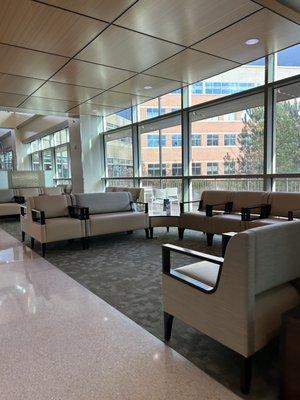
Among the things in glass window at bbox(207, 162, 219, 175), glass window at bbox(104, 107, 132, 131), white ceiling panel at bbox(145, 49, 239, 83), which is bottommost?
glass window at bbox(207, 162, 219, 175)

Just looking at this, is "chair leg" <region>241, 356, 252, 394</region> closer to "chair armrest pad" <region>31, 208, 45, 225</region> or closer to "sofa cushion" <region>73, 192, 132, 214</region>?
"chair armrest pad" <region>31, 208, 45, 225</region>

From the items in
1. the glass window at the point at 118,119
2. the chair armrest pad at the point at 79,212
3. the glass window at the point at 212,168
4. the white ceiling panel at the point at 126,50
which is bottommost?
the chair armrest pad at the point at 79,212

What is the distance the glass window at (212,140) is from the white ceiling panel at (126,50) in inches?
76.3

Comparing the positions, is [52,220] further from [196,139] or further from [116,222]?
[196,139]

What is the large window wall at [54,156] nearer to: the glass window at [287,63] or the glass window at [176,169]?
the glass window at [176,169]

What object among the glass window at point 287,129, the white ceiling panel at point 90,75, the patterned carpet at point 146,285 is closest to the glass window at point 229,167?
the glass window at point 287,129

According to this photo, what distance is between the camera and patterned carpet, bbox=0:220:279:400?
5.68 ft

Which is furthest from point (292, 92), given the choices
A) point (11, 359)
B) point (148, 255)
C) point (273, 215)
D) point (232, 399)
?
point (11, 359)

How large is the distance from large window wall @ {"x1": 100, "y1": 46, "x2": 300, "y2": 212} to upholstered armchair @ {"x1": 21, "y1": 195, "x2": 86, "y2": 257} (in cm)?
239

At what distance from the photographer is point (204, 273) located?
200 centimetres

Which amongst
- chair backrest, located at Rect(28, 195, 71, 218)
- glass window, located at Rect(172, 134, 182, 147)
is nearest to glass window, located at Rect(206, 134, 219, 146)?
glass window, located at Rect(172, 134, 182, 147)

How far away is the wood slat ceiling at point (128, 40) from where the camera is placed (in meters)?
3.02

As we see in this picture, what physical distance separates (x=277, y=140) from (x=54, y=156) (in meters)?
8.78

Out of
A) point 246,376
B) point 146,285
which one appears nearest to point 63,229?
point 146,285
